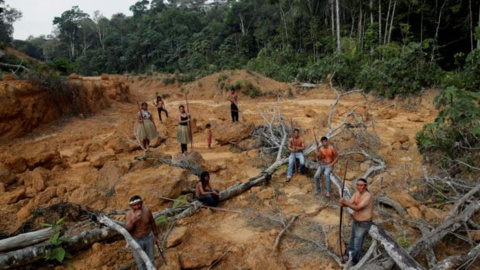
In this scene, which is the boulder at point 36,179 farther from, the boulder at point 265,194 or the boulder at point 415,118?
the boulder at point 415,118

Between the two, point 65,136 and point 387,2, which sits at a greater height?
point 387,2

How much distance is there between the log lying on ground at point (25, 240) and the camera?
4148mm

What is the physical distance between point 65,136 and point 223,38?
28.6m

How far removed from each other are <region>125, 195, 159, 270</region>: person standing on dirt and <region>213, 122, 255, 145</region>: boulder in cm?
589

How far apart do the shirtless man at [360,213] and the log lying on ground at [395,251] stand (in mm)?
171

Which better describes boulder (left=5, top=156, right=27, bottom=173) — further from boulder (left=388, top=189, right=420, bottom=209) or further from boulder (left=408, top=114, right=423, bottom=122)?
boulder (left=408, top=114, right=423, bottom=122)

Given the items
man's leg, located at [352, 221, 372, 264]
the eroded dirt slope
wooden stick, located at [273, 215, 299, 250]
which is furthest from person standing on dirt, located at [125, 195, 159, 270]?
man's leg, located at [352, 221, 372, 264]

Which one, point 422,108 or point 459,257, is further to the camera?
point 422,108

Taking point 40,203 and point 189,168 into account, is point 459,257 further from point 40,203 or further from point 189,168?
point 40,203

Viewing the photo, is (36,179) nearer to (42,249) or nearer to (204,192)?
(42,249)

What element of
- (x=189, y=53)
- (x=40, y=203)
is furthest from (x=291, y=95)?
(x=189, y=53)

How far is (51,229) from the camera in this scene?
4.45m

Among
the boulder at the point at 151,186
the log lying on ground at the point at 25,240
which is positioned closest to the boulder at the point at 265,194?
the boulder at the point at 151,186

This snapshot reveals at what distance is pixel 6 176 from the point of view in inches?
277
